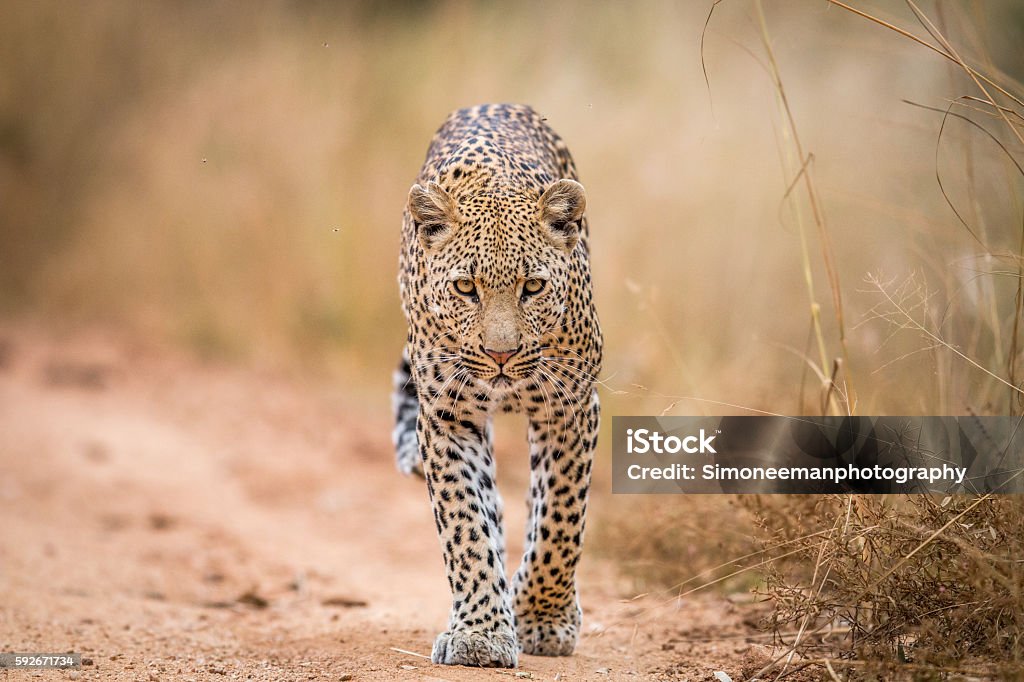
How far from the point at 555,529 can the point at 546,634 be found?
55cm

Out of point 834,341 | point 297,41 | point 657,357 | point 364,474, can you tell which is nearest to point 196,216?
point 297,41

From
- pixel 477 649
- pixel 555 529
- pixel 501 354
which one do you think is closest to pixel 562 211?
pixel 501 354

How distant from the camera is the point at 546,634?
570 cm

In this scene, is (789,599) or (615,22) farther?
(615,22)

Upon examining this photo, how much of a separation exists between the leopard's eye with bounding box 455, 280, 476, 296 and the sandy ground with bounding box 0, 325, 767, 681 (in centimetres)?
168

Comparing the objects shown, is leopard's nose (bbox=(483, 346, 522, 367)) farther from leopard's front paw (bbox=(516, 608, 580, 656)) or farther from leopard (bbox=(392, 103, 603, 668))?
leopard's front paw (bbox=(516, 608, 580, 656))

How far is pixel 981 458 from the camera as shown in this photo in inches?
192

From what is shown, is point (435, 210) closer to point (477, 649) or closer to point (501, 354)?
point (501, 354)

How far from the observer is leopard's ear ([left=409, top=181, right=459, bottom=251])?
535 centimetres

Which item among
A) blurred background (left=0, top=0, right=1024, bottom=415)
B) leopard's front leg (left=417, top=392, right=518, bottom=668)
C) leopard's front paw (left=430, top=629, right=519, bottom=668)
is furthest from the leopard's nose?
blurred background (left=0, top=0, right=1024, bottom=415)

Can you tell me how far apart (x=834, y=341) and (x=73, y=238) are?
34.4 ft

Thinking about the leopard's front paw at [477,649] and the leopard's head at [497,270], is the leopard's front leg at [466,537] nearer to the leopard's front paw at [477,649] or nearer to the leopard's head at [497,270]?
the leopard's front paw at [477,649]

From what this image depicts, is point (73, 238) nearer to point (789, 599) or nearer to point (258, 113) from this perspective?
point (258, 113)

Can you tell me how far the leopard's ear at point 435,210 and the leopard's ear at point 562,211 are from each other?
430mm
